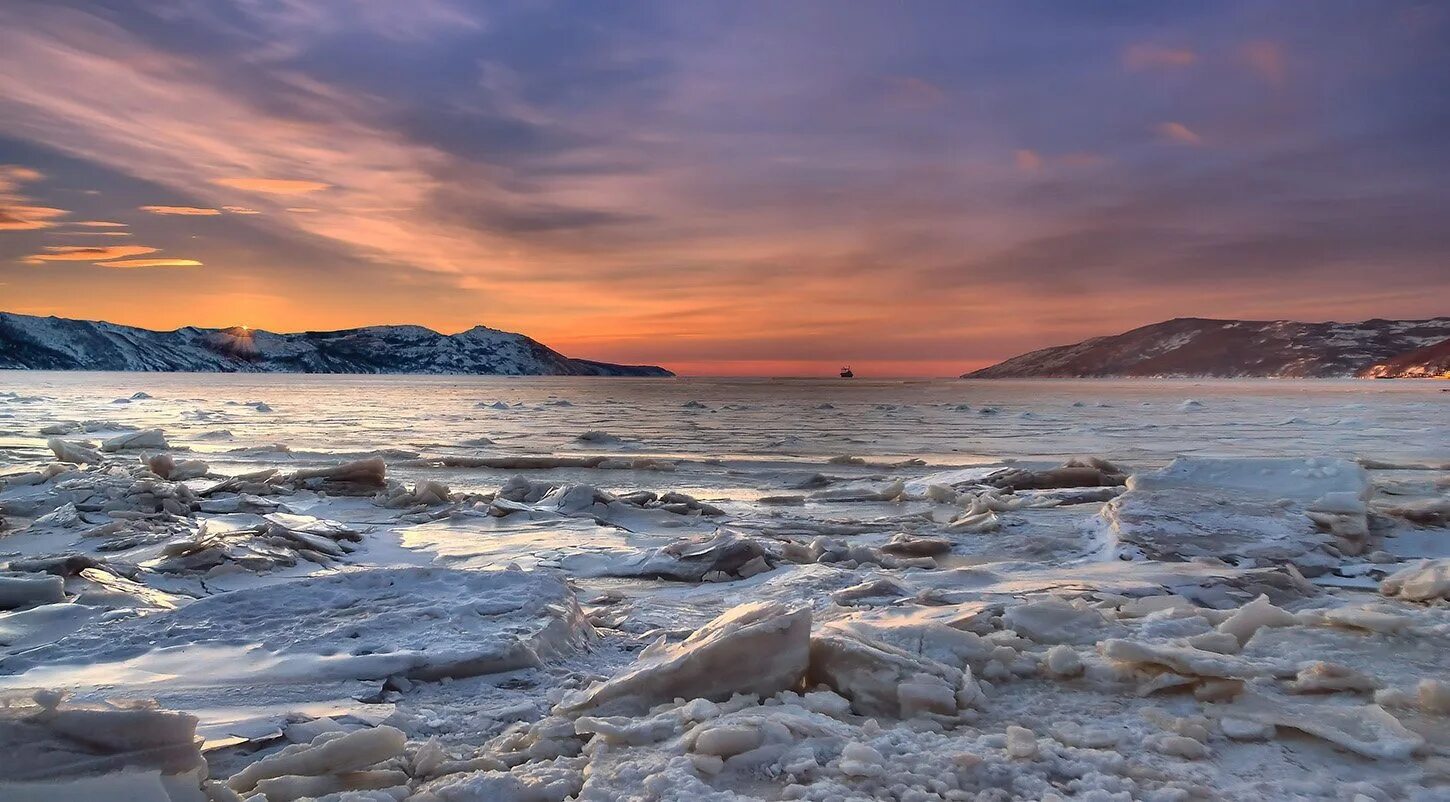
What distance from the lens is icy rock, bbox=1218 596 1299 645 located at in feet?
12.2

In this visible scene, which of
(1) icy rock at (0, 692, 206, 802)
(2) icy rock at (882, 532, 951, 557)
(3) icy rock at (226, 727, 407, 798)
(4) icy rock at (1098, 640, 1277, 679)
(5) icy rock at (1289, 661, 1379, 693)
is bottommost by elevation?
(2) icy rock at (882, 532, 951, 557)

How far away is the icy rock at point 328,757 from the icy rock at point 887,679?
5.30 feet

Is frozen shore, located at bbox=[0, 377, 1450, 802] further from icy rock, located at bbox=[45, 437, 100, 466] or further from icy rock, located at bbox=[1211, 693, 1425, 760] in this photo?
icy rock, located at bbox=[45, 437, 100, 466]

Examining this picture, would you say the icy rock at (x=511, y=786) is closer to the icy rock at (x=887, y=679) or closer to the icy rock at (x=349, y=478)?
the icy rock at (x=887, y=679)

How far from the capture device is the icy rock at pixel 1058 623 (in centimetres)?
379

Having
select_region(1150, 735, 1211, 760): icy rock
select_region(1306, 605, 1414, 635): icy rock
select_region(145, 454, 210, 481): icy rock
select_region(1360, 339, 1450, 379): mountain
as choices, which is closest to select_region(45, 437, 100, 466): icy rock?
select_region(145, 454, 210, 481): icy rock

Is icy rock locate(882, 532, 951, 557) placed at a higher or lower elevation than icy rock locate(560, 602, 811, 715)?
lower

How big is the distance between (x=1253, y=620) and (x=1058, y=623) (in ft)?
2.91

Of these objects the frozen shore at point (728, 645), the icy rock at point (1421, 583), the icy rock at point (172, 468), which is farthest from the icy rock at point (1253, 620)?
the icy rock at point (172, 468)

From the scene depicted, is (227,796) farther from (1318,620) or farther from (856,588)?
(1318,620)

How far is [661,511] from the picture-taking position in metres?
8.49

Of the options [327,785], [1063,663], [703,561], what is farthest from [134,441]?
[1063,663]

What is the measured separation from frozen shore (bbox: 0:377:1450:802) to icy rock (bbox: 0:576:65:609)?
0.04 ft

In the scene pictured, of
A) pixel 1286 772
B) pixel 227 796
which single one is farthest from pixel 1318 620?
pixel 227 796
